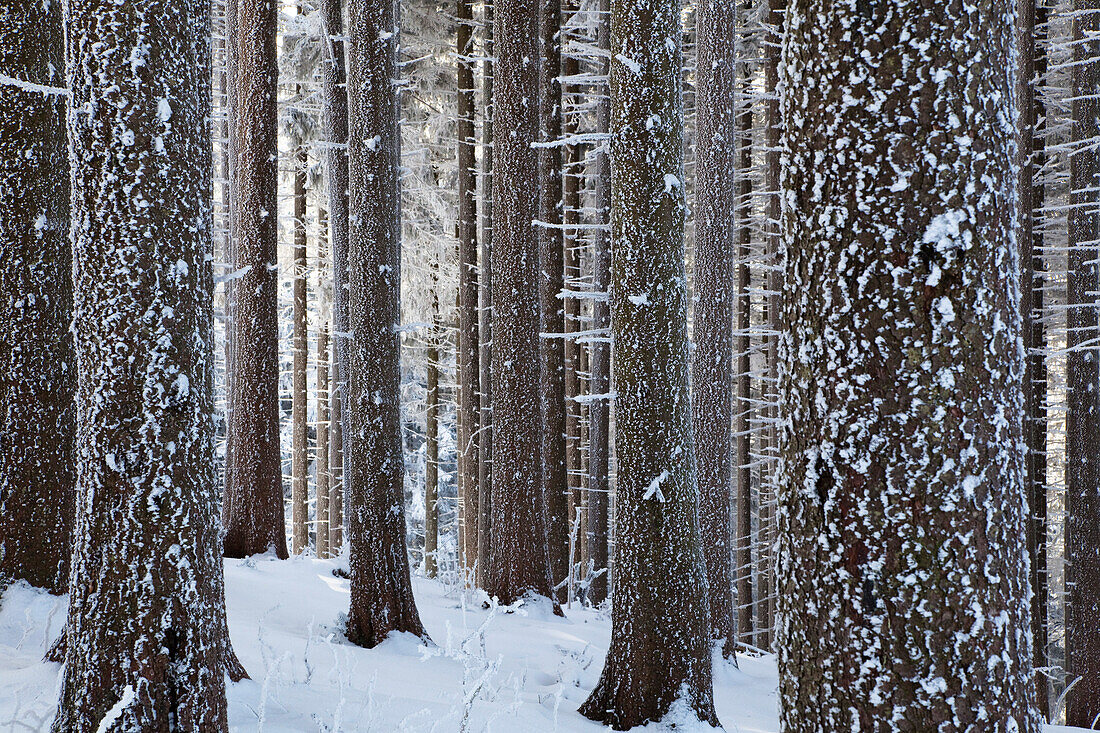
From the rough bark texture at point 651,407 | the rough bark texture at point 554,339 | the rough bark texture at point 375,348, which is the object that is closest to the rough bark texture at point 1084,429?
the rough bark texture at point 554,339

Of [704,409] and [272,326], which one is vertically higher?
[272,326]

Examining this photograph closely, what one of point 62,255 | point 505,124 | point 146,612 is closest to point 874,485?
point 146,612

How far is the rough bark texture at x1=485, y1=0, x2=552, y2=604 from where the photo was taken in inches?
372

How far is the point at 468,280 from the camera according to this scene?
1480cm

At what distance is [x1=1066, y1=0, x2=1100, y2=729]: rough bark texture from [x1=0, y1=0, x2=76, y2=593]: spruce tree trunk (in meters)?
11.8

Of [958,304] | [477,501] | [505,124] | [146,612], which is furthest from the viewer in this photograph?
[477,501]

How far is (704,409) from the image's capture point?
9.45 m

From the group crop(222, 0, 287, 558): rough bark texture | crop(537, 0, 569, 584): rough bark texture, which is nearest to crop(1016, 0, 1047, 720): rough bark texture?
crop(537, 0, 569, 584): rough bark texture

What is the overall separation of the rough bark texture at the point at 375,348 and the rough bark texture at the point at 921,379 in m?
5.58

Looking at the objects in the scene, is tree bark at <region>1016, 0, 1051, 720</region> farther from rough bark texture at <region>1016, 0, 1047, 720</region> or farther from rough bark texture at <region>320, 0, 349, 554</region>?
rough bark texture at <region>320, 0, 349, 554</region>

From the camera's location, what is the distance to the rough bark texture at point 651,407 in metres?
5.73

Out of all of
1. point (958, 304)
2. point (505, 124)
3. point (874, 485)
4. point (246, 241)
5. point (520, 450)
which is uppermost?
point (505, 124)

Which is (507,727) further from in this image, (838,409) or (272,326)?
(272,326)

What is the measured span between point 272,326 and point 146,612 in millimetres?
6713
